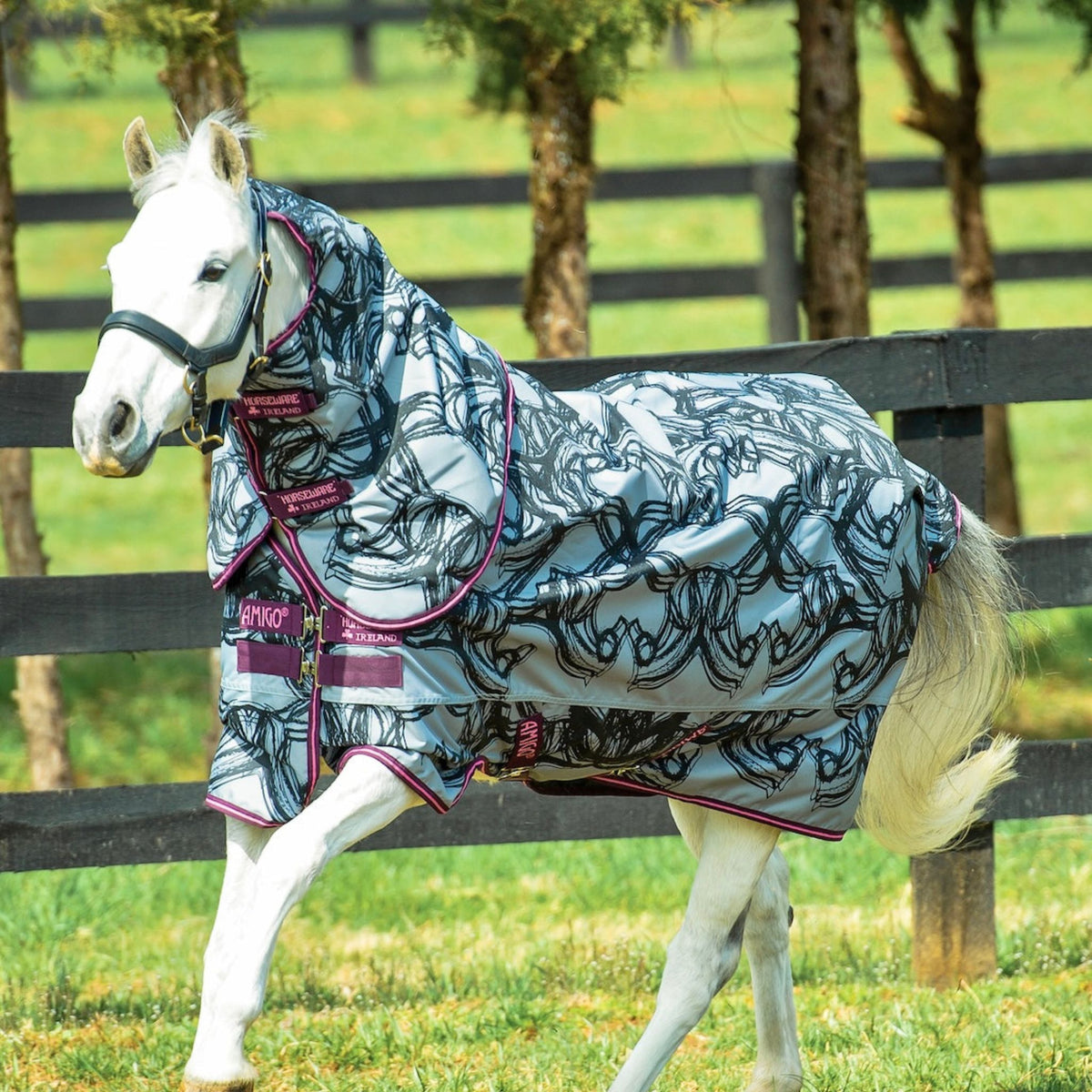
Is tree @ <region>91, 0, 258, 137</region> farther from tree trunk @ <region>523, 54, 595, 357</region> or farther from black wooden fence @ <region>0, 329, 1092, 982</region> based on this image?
black wooden fence @ <region>0, 329, 1092, 982</region>

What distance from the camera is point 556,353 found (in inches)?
199

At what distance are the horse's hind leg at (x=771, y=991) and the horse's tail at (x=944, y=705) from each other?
0.31 meters

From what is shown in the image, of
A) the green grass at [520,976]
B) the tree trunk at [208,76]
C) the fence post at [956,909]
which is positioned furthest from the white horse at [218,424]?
the tree trunk at [208,76]

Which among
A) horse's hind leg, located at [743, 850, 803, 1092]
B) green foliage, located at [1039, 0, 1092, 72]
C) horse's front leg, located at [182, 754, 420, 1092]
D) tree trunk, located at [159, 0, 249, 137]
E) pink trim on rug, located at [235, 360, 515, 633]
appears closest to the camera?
horse's front leg, located at [182, 754, 420, 1092]

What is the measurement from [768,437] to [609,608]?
489 mm

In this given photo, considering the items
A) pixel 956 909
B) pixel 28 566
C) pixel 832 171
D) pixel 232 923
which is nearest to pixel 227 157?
pixel 232 923

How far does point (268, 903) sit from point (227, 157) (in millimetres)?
1109

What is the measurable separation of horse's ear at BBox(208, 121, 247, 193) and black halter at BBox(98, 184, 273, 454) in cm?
5

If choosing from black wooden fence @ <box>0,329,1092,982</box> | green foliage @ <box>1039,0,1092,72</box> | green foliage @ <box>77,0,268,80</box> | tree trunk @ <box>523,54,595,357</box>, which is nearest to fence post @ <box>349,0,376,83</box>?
green foliage @ <box>1039,0,1092,72</box>

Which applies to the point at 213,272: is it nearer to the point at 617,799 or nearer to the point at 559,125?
the point at 617,799

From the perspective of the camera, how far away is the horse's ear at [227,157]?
2.38 meters

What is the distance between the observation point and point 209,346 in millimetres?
2346

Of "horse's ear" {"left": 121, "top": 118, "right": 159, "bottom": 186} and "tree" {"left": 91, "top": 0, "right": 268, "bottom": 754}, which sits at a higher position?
"tree" {"left": 91, "top": 0, "right": 268, "bottom": 754}

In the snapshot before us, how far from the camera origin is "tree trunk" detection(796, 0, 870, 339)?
494 centimetres
